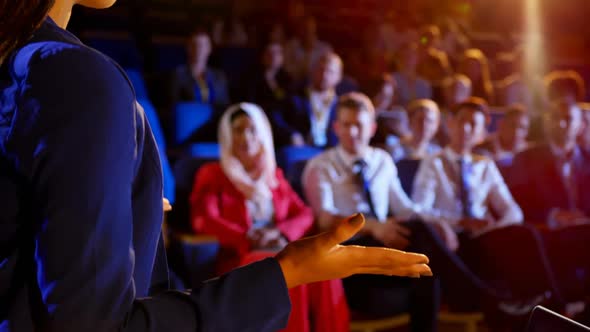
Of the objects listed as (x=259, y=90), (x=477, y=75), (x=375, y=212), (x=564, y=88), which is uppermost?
(x=564, y=88)

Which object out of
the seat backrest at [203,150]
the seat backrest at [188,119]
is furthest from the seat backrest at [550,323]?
the seat backrest at [188,119]

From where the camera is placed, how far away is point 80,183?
0.43 meters

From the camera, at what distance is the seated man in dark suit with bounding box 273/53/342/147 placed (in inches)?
150

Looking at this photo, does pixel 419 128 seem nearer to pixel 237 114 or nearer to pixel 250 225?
pixel 237 114

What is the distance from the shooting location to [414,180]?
280 centimetres

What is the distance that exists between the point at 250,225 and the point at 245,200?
0.11 m

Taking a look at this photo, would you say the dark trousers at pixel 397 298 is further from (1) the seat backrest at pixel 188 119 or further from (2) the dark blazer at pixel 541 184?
(1) the seat backrest at pixel 188 119

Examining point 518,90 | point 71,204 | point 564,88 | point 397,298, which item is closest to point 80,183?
point 71,204

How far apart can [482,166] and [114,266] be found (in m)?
2.58

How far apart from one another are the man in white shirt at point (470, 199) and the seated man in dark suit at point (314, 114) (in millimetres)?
1087

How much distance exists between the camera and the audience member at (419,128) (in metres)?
3.18

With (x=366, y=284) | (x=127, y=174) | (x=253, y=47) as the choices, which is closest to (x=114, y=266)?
(x=127, y=174)

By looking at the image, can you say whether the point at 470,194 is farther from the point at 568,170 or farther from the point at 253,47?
the point at 253,47

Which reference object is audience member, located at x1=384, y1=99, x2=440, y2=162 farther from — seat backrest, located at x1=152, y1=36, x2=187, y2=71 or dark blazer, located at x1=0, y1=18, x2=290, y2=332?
dark blazer, located at x1=0, y1=18, x2=290, y2=332
